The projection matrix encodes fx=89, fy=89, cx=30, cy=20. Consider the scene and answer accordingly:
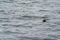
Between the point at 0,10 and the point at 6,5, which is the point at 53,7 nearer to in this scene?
the point at 6,5

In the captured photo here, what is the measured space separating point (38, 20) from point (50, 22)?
193mm

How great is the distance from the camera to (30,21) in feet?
4.73

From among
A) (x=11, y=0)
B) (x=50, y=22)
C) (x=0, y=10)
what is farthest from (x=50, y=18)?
(x=0, y=10)

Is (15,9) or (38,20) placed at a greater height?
(15,9)

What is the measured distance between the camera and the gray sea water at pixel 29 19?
1.40 m

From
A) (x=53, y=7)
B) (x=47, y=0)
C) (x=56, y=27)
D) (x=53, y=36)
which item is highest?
(x=47, y=0)

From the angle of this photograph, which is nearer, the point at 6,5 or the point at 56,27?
the point at 56,27

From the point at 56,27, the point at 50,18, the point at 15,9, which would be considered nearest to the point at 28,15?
the point at 15,9

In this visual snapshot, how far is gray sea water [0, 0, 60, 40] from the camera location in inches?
55.2

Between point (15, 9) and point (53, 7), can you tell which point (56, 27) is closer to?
point (53, 7)

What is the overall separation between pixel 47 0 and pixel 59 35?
0.58 m

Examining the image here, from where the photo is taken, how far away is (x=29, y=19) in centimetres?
145

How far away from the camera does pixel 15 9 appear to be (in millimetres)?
1476

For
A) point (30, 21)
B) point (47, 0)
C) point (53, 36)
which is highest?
point (47, 0)
